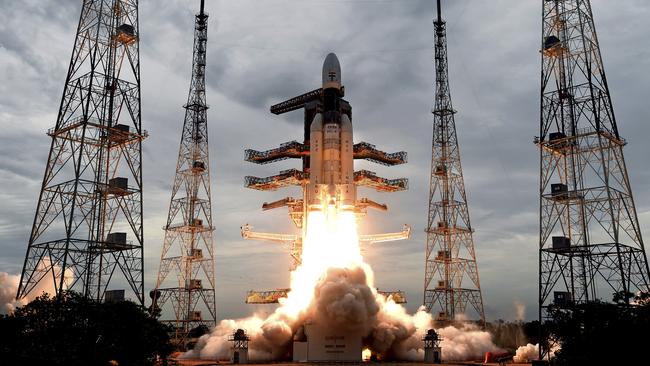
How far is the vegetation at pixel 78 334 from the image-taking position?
122ft

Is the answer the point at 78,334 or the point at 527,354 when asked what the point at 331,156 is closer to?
the point at 527,354

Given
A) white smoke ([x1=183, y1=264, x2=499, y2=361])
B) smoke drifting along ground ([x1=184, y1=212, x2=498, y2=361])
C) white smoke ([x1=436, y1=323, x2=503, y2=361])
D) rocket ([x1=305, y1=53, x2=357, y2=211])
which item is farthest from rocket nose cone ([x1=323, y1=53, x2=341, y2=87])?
white smoke ([x1=436, y1=323, x2=503, y2=361])

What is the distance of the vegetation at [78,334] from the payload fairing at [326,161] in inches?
1053

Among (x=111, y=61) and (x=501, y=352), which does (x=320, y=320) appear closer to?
(x=501, y=352)

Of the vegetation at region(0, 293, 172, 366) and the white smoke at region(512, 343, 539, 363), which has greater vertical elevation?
the vegetation at region(0, 293, 172, 366)

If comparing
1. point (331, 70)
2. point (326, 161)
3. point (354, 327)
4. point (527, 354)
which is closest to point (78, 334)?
point (354, 327)

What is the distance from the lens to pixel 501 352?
238ft

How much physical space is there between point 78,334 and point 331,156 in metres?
36.6

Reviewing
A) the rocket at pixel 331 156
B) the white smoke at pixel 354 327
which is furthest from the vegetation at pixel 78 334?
the rocket at pixel 331 156

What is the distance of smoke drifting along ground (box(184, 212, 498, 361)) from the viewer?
200 feet

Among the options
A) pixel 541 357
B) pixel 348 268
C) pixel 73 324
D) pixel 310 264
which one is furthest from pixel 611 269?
pixel 73 324

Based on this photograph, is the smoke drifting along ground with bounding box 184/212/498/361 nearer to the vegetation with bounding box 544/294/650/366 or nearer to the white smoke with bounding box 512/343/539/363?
the white smoke with bounding box 512/343/539/363

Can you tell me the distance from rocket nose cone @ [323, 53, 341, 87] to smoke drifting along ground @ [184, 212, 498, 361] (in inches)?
625

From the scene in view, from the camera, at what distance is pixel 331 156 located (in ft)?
239
